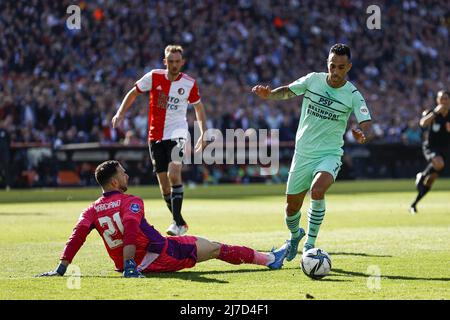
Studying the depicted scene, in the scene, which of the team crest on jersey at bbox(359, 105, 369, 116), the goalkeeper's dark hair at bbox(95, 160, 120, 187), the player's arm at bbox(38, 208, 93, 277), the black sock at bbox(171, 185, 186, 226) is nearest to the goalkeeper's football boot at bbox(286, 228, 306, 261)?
the team crest on jersey at bbox(359, 105, 369, 116)

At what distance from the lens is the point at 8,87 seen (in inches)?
1227

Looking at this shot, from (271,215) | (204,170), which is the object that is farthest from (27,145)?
(271,215)

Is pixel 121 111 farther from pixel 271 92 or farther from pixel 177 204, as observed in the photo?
pixel 271 92

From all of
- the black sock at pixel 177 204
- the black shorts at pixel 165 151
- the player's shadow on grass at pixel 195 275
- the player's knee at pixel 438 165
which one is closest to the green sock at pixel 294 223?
the player's shadow on grass at pixel 195 275

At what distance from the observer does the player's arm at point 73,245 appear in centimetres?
928

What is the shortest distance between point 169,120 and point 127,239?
5803 mm

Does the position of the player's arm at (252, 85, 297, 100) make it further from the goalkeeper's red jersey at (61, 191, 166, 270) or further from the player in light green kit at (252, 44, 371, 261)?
the goalkeeper's red jersey at (61, 191, 166, 270)

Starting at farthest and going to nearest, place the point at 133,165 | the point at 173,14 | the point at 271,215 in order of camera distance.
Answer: the point at 173,14
the point at 133,165
the point at 271,215

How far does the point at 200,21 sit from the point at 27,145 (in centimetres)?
1115

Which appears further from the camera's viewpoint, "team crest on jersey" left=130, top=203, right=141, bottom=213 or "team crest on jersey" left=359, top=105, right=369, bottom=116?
"team crest on jersey" left=359, top=105, right=369, bottom=116

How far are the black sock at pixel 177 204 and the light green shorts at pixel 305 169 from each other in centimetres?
362

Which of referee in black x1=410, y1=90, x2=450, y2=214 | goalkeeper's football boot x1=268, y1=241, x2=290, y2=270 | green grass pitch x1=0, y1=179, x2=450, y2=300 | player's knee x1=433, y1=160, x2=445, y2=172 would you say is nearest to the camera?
green grass pitch x1=0, y1=179, x2=450, y2=300

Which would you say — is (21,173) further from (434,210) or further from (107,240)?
(107,240)

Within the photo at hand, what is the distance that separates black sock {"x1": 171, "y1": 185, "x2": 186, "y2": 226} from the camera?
1440 cm
